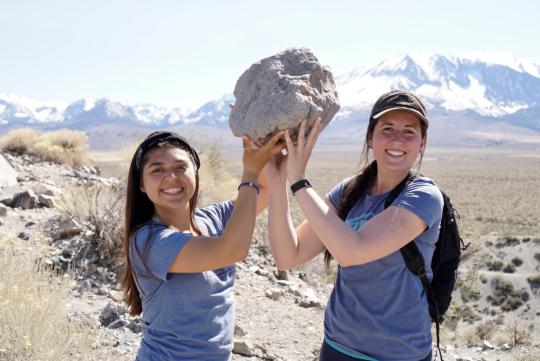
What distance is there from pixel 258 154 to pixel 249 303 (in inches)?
171

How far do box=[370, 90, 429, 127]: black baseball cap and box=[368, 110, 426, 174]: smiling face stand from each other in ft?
0.11

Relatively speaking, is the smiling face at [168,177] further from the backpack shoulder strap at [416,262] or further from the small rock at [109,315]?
the small rock at [109,315]

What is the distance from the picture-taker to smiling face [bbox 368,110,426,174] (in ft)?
7.68

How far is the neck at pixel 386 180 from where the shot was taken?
240 centimetres

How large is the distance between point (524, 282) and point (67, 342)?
1165 centimetres

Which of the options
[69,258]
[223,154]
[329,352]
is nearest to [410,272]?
[329,352]

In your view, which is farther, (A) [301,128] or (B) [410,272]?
(A) [301,128]

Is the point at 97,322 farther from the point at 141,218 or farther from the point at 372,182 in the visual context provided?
the point at 372,182

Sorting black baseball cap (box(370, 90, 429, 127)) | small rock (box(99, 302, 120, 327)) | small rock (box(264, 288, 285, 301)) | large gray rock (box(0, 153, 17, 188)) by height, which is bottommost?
small rock (box(264, 288, 285, 301))

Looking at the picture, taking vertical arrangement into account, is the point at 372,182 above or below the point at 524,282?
above

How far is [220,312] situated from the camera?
2318mm

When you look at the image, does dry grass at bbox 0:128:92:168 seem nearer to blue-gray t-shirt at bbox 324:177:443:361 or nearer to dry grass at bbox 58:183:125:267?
dry grass at bbox 58:183:125:267

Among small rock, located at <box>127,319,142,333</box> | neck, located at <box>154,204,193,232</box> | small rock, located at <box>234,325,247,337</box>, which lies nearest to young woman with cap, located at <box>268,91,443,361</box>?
neck, located at <box>154,204,193,232</box>

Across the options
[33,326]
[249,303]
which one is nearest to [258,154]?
[33,326]
